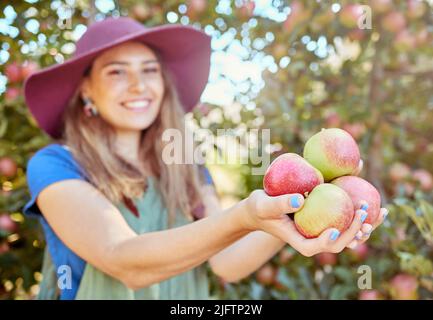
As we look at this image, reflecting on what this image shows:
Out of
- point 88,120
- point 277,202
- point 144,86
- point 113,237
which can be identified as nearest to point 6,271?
point 88,120

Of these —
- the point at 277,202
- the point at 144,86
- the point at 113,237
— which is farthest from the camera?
the point at 144,86

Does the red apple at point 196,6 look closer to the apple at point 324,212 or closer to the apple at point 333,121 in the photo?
the apple at point 333,121

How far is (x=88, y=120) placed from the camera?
5.61 feet

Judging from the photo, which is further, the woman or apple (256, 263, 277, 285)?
apple (256, 263, 277, 285)

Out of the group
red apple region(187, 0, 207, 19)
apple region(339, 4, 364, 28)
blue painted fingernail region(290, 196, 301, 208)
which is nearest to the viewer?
blue painted fingernail region(290, 196, 301, 208)

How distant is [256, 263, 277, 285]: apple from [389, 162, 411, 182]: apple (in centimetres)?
51

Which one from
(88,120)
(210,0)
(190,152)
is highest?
(210,0)

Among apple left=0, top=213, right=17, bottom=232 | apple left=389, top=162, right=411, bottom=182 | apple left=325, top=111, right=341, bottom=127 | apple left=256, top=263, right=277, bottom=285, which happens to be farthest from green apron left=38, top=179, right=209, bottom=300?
apple left=389, top=162, right=411, bottom=182

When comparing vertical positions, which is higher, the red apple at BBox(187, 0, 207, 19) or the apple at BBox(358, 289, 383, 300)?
the red apple at BBox(187, 0, 207, 19)

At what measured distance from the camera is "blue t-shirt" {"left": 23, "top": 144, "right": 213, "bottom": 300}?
1462 millimetres

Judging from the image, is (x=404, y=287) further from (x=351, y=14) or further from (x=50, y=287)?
(x=50, y=287)

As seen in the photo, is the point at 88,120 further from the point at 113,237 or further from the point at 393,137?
the point at 393,137

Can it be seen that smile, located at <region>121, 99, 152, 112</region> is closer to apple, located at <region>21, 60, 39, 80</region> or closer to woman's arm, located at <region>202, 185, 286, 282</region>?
woman's arm, located at <region>202, 185, 286, 282</region>
